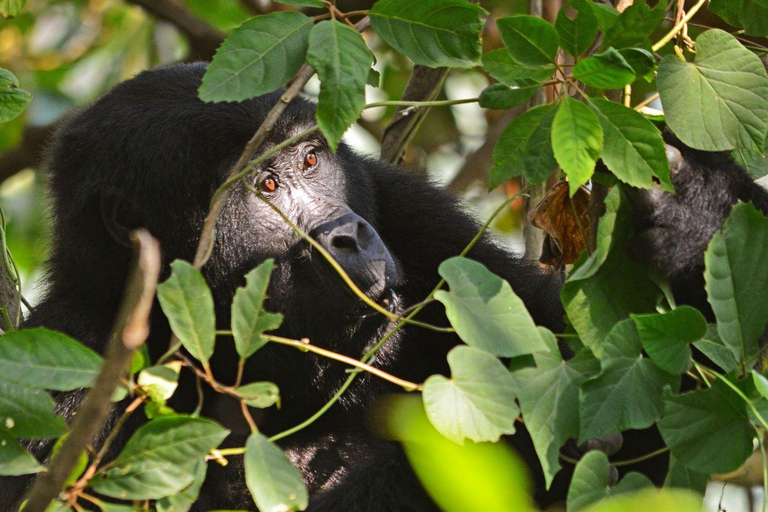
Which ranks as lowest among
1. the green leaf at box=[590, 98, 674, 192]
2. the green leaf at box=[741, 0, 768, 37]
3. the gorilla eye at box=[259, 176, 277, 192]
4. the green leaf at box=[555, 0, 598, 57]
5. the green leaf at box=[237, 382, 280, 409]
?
the gorilla eye at box=[259, 176, 277, 192]

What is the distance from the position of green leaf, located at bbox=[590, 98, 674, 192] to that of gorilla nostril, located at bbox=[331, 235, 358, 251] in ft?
2.50

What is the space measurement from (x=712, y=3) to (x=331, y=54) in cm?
99

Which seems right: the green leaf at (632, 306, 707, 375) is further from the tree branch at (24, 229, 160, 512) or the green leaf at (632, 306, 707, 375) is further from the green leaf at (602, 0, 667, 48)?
the tree branch at (24, 229, 160, 512)

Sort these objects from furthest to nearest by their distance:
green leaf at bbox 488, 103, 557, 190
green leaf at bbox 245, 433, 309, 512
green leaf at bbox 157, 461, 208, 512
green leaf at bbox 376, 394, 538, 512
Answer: green leaf at bbox 488, 103, 557, 190 < green leaf at bbox 157, 461, 208, 512 < green leaf at bbox 245, 433, 309, 512 < green leaf at bbox 376, 394, 538, 512

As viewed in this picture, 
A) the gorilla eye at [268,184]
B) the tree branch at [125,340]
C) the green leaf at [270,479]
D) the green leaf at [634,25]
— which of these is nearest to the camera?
the tree branch at [125,340]

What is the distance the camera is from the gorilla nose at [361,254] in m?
2.28

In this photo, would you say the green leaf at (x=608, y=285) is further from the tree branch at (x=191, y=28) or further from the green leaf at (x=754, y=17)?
the tree branch at (x=191, y=28)

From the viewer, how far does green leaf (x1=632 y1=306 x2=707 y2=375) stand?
1647mm

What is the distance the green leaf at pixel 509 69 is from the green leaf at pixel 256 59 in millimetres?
375

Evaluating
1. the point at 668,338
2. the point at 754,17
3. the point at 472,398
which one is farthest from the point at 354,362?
the point at 754,17

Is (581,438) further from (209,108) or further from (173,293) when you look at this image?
(209,108)

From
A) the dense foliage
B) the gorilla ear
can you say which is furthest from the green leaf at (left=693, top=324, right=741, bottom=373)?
the gorilla ear

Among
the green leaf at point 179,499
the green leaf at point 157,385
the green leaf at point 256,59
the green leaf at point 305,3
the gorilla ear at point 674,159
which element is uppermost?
the green leaf at point 305,3

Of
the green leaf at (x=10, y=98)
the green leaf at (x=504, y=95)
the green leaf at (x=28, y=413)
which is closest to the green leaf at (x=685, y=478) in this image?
the green leaf at (x=504, y=95)
